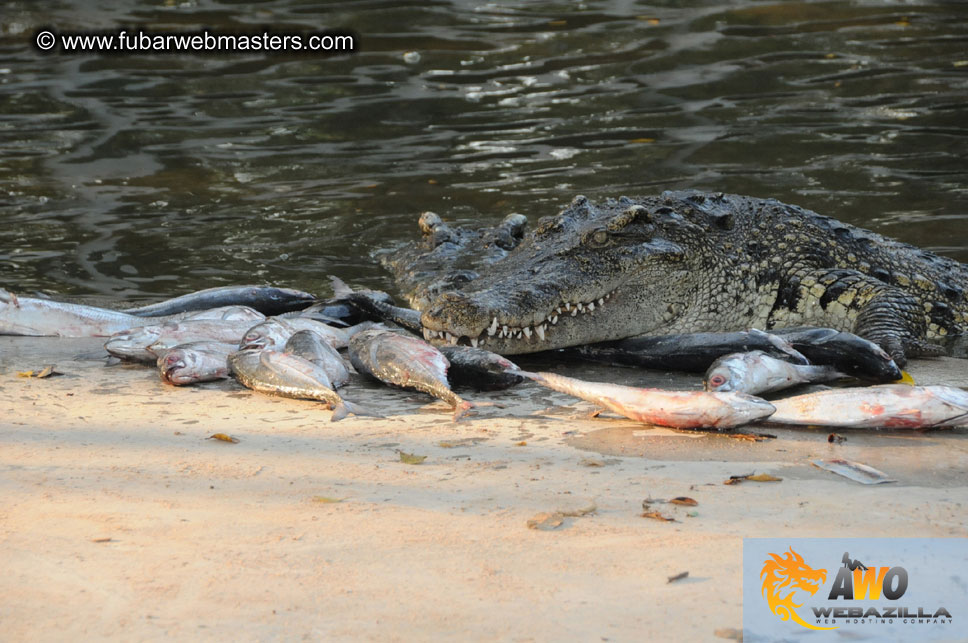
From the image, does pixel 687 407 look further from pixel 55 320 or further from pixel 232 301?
pixel 55 320

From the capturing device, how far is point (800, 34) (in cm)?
1562

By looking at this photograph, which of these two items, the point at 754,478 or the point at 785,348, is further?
the point at 785,348

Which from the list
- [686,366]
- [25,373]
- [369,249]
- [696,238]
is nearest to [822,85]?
[369,249]

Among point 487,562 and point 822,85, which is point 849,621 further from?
point 822,85

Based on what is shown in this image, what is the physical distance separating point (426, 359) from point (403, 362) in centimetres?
10

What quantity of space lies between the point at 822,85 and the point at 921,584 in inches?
466

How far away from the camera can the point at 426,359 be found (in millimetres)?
4434

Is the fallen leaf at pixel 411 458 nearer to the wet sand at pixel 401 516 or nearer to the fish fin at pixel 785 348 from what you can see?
the wet sand at pixel 401 516

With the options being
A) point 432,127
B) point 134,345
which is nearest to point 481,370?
point 134,345

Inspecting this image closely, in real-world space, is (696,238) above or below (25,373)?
above

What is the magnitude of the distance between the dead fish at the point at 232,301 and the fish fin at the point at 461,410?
7.15 feet

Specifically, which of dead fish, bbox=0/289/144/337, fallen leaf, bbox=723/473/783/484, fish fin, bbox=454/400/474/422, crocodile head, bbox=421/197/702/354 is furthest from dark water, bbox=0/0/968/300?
fallen leaf, bbox=723/473/783/484

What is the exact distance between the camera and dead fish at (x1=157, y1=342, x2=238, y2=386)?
4645mm

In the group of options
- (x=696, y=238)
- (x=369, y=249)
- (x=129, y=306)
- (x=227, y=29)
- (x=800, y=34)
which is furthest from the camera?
(x=227, y=29)
